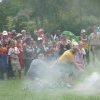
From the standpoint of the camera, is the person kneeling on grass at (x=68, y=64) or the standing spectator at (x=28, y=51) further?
the standing spectator at (x=28, y=51)

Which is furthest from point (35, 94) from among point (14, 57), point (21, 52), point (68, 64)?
point (21, 52)

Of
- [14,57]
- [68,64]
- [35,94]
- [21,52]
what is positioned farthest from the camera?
[21,52]

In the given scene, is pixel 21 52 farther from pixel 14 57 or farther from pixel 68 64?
pixel 68 64

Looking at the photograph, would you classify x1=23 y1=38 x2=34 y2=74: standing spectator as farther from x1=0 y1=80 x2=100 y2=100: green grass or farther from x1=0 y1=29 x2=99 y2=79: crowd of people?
x1=0 y1=80 x2=100 y2=100: green grass

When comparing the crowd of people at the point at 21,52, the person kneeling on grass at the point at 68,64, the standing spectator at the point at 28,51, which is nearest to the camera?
the person kneeling on grass at the point at 68,64

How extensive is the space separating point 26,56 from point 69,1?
7.50m

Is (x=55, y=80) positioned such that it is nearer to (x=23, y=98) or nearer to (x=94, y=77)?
(x=94, y=77)

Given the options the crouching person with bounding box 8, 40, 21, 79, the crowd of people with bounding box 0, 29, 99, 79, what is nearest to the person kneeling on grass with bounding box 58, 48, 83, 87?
the crowd of people with bounding box 0, 29, 99, 79

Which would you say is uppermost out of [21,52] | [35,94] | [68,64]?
[21,52]

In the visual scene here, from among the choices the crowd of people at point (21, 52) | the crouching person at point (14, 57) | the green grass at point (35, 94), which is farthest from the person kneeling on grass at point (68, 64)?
the crouching person at point (14, 57)

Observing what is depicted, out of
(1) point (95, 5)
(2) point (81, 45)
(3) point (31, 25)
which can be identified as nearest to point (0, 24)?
(3) point (31, 25)

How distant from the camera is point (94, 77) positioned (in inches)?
506

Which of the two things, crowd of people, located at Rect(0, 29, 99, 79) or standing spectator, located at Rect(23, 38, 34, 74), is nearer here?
crowd of people, located at Rect(0, 29, 99, 79)

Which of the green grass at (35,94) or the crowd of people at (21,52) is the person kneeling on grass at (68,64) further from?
the crowd of people at (21,52)
